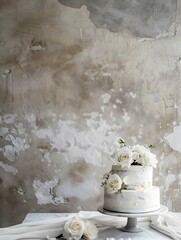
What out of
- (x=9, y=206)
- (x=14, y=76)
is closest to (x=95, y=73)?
(x=14, y=76)

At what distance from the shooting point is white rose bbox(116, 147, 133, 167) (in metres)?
2.13

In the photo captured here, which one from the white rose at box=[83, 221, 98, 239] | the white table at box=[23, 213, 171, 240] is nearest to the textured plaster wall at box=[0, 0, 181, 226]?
the white table at box=[23, 213, 171, 240]

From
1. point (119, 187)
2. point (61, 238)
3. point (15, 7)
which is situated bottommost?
point (61, 238)

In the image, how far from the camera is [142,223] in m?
2.39

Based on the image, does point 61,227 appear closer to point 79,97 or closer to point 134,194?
point 134,194

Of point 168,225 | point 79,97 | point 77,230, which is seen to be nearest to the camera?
point 77,230

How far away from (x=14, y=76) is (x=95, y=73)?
66 cm

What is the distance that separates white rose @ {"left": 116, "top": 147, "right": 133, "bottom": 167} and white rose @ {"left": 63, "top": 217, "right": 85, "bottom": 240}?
0.39m

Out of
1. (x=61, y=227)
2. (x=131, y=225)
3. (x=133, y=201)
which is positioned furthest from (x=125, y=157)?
(x=61, y=227)

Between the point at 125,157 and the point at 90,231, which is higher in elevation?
the point at 125,157

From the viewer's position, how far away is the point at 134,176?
2.17 metres

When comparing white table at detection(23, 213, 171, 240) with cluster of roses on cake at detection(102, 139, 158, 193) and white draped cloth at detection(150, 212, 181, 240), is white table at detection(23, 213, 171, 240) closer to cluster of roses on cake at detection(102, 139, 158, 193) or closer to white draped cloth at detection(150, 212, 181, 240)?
white draped cloth at detection(150, 212, 181, 240)

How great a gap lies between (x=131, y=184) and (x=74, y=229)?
0.40 m

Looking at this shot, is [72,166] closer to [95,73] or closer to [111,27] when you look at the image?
[95,73]
